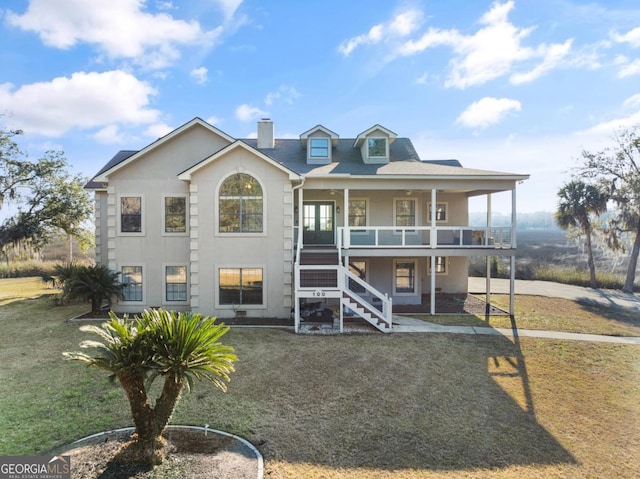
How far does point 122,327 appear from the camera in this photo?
4.62 m

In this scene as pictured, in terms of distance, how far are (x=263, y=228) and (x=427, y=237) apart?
26.9 ft

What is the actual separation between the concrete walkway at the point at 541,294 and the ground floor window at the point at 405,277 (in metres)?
3.00

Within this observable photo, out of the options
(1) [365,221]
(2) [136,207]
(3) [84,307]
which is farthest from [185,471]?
(3) [84,307]

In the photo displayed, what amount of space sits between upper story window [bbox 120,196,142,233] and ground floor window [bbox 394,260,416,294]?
11.6m

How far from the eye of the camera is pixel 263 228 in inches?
499

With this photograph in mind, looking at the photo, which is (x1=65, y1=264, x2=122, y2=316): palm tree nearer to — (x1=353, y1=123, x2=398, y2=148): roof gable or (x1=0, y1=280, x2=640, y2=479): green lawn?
(x1=0, y1=280, x2=640, y2=479): green lawn

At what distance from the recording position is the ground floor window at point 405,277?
1590cm

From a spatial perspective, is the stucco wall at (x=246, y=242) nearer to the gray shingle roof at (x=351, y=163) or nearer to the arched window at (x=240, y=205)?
the arched window at (x=240, y=205)

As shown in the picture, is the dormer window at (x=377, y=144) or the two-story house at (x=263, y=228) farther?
the dormer window at (x=377, y=144)

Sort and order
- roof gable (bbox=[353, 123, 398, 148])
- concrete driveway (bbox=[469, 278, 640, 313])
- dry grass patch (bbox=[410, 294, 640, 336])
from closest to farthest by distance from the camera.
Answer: dry grass patch (bbox=[410, 294, 640, 336]), roof gable (bbox=[353, 123, 398, 148]), concrete driveway (bbox=[469, 278, 640, 313])

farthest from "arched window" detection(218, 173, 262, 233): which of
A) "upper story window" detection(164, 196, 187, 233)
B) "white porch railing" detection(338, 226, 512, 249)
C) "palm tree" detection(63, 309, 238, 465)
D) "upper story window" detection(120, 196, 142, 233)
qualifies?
"palm tree" detection(63, 309, 238, 465)

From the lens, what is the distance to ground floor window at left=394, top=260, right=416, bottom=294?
15.9 m

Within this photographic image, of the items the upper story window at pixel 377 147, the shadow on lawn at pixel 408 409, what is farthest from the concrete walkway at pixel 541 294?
the upper story window at pixel 377 147

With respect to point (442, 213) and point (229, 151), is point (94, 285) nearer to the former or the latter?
point (229, 151)
